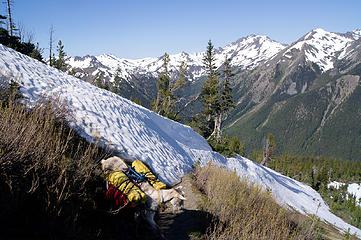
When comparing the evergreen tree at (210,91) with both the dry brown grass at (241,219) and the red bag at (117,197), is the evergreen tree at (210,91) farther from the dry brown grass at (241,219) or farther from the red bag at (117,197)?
the red bag at (117,197)

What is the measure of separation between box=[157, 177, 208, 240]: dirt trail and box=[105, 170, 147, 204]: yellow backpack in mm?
877

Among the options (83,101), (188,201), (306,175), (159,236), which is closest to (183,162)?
(188,201)

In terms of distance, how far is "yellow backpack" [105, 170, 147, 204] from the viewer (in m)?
4.01

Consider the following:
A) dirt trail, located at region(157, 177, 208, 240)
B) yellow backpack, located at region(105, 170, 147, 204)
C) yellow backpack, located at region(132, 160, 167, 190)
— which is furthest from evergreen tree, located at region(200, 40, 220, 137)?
yellow backpack, located at region(105, 170, 147, 204)

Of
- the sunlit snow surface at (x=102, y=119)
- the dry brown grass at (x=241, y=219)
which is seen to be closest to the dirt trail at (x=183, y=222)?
the dry brown grass at (x=241, y=219)

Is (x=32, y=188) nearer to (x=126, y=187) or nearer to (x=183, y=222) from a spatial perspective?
(x=126, y=187)

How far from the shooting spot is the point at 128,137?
7914 millimetres

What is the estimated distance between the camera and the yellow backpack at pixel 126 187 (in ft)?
13.2

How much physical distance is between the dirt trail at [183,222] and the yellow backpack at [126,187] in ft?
2.88

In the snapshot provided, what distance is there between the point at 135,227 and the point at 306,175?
10207 centimetres

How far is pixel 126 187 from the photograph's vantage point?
13.6ft

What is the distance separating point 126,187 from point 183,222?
1.66 m

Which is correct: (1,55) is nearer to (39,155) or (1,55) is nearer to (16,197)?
(39,155)

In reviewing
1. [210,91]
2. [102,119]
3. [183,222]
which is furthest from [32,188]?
[210,91]
